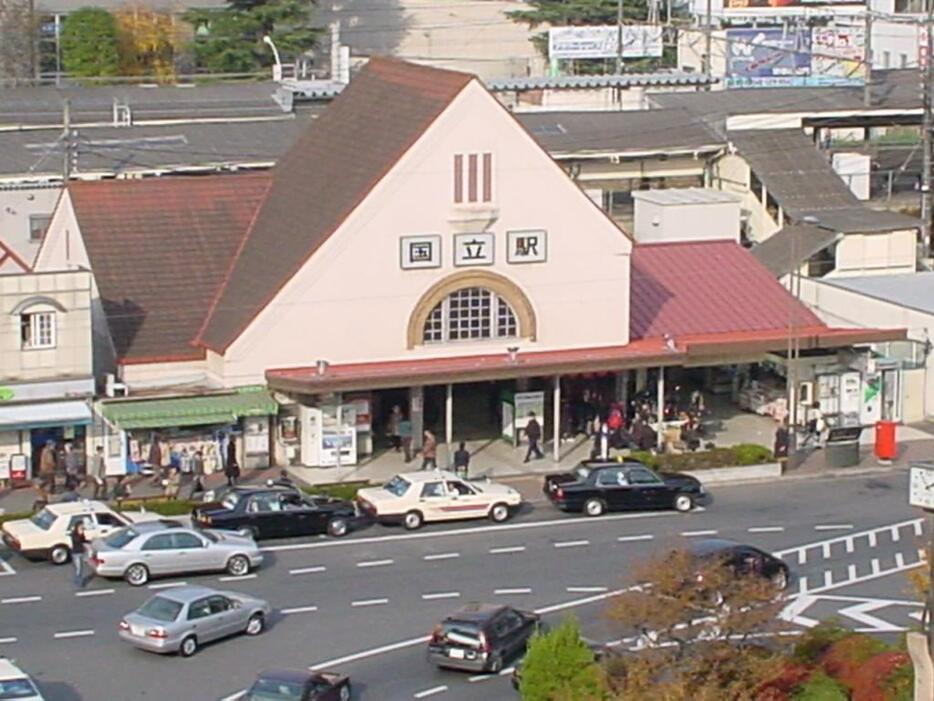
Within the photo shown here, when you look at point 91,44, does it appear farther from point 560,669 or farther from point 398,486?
point 560,669

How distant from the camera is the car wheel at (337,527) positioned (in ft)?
167

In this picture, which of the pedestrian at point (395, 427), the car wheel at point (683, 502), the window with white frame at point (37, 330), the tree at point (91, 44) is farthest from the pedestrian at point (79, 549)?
the tree at point (91, 44)

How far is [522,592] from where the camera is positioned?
4712 centimetres

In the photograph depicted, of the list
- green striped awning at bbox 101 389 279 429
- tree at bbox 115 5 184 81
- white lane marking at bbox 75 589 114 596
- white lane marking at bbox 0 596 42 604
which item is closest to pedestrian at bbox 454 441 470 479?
green striped awning at bbox 101 389 279 429

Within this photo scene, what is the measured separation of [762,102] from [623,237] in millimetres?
32564

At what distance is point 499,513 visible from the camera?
5288 centimetres

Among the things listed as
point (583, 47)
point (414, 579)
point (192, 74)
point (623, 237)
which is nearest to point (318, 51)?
point (192, 74)

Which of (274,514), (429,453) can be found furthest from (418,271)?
(274,514)

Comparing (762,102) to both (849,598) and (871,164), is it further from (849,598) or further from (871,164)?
(849,598)

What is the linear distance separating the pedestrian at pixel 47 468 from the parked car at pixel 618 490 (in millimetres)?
12245

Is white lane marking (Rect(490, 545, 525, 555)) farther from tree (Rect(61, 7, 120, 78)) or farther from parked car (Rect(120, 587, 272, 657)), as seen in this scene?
tree (Rect(61, 7, 120, 78))

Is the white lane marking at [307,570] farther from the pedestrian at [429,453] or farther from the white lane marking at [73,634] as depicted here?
the pedestrian at [429,453]

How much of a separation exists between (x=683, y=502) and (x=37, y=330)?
16.8 meters

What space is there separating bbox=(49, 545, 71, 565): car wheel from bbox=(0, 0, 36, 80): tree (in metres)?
74.6
